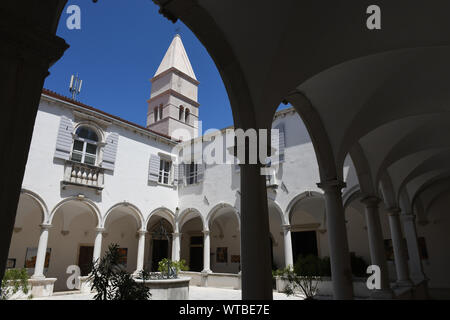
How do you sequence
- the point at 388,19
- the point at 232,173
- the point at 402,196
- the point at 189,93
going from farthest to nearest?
the point at 189,93, the point at 232,173, the point at 402,196, the point at 388,19

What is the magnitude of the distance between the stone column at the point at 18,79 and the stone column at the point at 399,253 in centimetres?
1045

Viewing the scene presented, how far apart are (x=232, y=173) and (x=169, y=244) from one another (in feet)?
19.9

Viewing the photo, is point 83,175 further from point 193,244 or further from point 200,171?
point 193,244

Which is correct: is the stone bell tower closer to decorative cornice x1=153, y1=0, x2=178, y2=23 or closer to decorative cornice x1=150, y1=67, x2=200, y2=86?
decorative cornice x1=150, y1=67, x2=200, y2=86

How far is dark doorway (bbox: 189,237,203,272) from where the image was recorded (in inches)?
715

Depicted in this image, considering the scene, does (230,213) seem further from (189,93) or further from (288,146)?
(189,93)

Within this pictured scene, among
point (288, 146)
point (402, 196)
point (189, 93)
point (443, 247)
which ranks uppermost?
point (189, 93)

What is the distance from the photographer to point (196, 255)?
18.4 metres

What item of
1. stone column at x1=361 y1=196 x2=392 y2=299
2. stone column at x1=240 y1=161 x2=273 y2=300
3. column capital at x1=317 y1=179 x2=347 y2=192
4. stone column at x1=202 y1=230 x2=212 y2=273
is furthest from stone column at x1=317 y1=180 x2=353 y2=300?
stone column at x1=202 y1=230 x2=212 y2=273

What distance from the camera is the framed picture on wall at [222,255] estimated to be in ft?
57.6

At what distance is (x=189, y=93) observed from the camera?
28188mm

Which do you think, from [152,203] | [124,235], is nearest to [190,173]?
[152,203]

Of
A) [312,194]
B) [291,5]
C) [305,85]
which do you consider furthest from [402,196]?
[291,5]

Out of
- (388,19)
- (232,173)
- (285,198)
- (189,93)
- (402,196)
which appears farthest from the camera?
(189,93)
